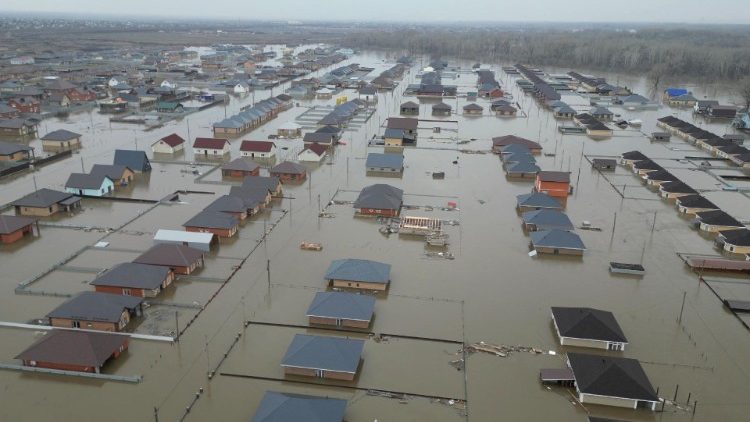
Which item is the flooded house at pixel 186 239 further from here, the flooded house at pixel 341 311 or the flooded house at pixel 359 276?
the flooded house at pixel 341 311

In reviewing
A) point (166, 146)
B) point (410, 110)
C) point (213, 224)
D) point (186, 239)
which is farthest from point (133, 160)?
point (410, 110)

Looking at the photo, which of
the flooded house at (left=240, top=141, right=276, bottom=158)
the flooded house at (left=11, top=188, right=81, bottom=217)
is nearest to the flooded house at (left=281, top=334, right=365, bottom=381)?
the flooded house at (left=11, top=188, right=81, bottom=217)

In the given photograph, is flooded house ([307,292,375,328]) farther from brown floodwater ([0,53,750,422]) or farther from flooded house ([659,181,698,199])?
flooded house ([659,181,698,199])

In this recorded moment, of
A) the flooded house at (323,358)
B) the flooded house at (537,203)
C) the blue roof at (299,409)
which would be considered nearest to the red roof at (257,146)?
the flooded house at (537,203)

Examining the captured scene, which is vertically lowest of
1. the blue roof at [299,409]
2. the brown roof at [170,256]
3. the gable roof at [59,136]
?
the blue roof at [299,409]

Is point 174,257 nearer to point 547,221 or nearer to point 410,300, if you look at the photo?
point 410,300

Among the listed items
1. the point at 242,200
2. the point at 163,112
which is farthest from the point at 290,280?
the point at 163,112

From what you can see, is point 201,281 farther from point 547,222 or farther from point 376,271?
point 547,222
